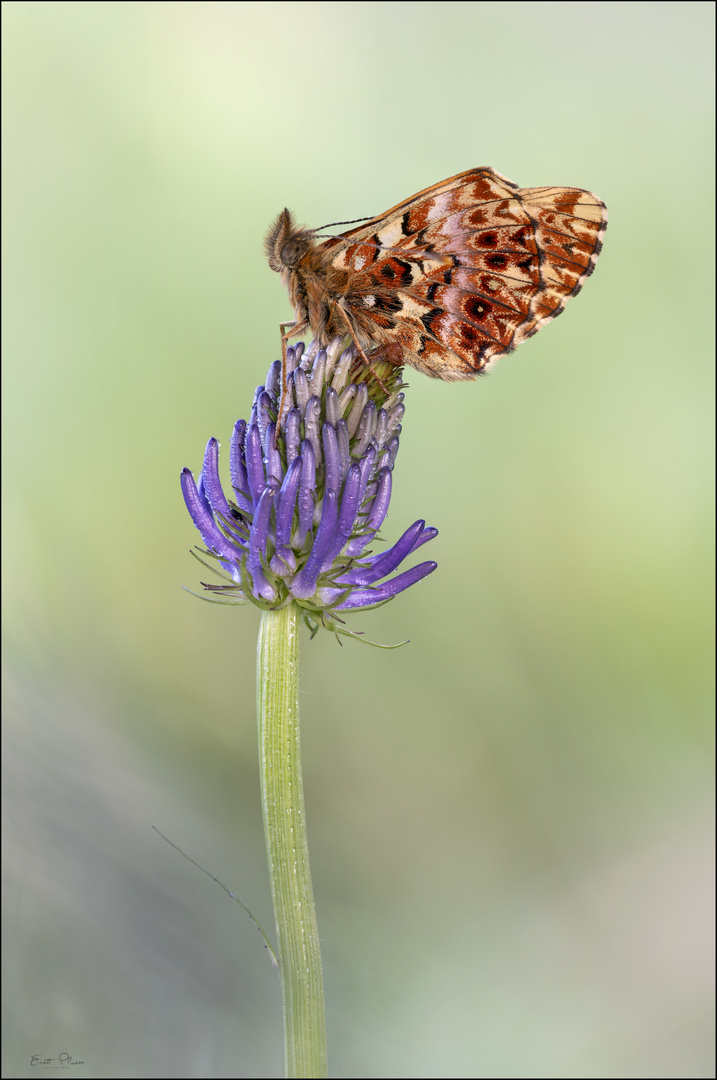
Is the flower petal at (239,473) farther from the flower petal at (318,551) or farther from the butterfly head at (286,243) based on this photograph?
the butterfly head at (286,243)

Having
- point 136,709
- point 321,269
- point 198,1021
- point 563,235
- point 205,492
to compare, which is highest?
point 563,235

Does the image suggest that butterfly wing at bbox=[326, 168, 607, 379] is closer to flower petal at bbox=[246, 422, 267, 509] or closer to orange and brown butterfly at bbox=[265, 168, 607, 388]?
orange and brown butterfly at bbox=[265, 168, 607, 388]

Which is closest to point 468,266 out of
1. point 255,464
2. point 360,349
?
point 360,349

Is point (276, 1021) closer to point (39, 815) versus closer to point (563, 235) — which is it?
point (39, 815)

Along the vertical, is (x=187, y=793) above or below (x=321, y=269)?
below

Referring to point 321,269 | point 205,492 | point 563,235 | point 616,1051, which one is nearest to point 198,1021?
point 616,1051
